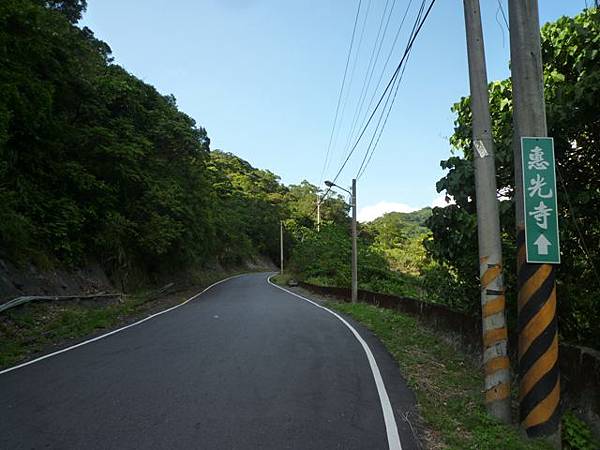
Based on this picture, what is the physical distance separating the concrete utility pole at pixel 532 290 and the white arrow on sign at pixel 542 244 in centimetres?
14

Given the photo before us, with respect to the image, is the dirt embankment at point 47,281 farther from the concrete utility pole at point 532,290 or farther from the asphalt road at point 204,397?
the concrete utility pole at point 532,290

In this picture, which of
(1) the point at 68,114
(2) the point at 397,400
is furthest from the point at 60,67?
(2) the point at 397,400

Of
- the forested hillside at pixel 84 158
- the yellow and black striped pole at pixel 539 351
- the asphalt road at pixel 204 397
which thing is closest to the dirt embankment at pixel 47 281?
the forested hillside at pixel 84 158

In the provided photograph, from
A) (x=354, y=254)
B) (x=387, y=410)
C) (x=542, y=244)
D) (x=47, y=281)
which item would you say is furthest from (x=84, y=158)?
(x=542, y=244)

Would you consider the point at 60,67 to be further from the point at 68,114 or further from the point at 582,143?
the point at 582,143

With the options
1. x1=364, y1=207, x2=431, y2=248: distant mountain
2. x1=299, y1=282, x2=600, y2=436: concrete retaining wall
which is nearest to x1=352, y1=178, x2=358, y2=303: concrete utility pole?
x1=299, y1=282, x2=600, y2=436: concrete retaining wall

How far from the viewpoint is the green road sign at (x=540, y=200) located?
4648mm

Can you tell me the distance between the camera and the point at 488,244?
5.26m

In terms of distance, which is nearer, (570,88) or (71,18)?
(570,88)

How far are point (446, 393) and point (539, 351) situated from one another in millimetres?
2125

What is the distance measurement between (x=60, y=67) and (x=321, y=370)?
15.7 m

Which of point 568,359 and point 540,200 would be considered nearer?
point 540,200

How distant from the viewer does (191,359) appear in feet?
26.3

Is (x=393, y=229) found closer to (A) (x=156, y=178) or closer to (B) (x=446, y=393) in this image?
(A) (x=156, y=178)
